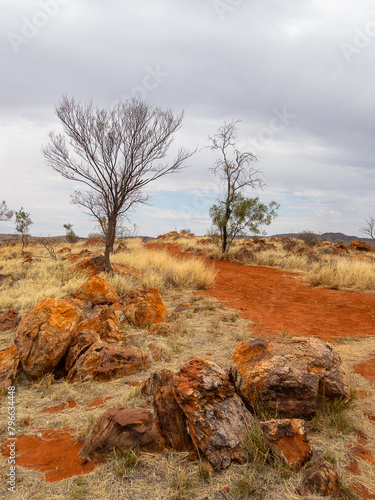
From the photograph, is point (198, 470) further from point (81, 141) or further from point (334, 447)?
point (81, 141)

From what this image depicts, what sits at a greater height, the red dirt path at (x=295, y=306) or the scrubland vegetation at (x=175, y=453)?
the red dirt path at (x=295, y=306)

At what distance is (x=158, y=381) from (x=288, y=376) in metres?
1.40

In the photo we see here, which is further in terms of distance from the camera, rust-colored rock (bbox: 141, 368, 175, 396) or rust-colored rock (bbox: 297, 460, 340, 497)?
rust-colored rock (bbox: 141, 368, 175, 396)

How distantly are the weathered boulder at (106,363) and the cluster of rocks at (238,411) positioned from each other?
3.62 feet

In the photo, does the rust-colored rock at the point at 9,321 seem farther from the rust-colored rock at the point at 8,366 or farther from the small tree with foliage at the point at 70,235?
the small tree with foliage at the point at 70,235

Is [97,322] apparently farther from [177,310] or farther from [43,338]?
[177,310]

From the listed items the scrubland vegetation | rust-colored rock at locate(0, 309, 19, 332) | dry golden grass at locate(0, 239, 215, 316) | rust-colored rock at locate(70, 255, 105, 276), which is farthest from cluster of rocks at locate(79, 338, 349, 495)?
rust-colored rock at locate(70, 255, 105, 276)

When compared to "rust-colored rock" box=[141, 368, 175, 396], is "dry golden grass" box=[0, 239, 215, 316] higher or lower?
higher

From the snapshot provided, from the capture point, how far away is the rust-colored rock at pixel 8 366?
3689 millimetres

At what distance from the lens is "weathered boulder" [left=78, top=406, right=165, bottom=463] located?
2484 mm

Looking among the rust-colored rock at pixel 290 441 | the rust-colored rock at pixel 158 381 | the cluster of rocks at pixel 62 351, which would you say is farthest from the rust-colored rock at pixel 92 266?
the rust-colored rock at pixel 290 441

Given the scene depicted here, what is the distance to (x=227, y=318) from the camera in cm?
660

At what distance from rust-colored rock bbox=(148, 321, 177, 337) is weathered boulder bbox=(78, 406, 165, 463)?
2.78 m

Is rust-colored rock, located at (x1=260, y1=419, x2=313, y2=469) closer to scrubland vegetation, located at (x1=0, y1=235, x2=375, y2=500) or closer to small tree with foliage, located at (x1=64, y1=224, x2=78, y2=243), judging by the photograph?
scrubland vegetation, located at (x1=0, y1=235, x2=375, y2=500)
